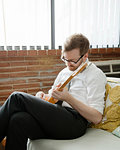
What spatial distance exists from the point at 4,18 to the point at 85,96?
1.42 meters

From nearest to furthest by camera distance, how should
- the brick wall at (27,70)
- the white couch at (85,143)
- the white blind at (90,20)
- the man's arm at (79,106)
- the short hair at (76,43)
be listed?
the white couch at (85,143) < the man's arm at (79,106) < the short hair at (76,43) < the brick wall at (27,70) < the white blind at (90,20)

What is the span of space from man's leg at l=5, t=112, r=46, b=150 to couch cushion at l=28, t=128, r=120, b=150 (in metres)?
0.07

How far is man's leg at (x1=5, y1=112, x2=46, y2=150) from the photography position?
0.99 metres

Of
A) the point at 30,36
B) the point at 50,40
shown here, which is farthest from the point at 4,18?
the point at 50,40

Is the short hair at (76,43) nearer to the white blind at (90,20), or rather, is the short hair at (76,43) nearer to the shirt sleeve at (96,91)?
the shirt sleeve at (96,91)

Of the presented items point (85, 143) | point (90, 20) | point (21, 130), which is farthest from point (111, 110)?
point (90, 20)

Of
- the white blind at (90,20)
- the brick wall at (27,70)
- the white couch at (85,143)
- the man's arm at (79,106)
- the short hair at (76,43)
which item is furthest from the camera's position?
Answer: the white blind at (90,20)

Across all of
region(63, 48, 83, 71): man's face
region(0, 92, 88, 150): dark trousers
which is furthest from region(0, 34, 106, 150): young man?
region(63, 48, 83, 71): man's face

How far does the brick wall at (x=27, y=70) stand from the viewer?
208cm

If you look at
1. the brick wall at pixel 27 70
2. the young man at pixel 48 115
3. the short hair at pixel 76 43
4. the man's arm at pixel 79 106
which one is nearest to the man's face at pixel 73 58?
the short hair at pixel 76 43

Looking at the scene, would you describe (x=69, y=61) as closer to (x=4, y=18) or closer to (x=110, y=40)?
(x=4, y=18)

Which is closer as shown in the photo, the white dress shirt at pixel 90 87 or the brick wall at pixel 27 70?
the white dress shirt at pixel 90 87

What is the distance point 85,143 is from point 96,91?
1.11 feet

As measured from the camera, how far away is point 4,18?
2.06 metres
